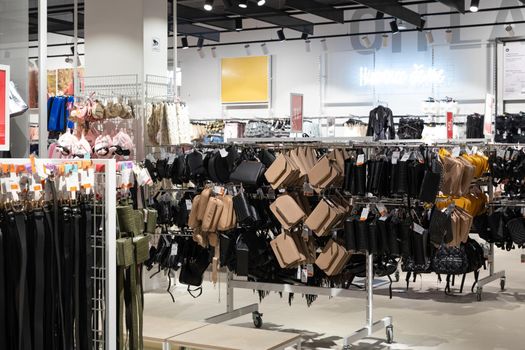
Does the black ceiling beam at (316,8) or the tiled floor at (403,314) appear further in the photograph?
the black ceiling beam at (316,8)

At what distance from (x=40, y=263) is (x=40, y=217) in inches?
8.1

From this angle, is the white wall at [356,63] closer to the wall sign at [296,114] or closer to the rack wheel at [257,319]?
the wall sign at [296,114]

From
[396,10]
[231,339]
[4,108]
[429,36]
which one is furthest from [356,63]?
[4,108]

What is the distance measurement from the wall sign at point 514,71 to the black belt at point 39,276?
1292cm

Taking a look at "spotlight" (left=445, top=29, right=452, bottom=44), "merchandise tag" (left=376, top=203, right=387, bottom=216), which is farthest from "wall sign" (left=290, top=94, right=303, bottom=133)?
"spotlight" (left=445, top=29, right=452, bottom=44)

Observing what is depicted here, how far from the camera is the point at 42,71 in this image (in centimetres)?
403

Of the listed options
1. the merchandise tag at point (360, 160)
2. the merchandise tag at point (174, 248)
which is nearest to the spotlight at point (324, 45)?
the merchandise tag at point (174, 248)

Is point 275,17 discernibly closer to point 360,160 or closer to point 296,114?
point 296,114

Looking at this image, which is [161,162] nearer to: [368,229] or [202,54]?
[368,229]

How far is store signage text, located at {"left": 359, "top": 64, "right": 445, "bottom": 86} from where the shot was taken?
15.8 metres

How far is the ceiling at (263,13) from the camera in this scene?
14.3 m

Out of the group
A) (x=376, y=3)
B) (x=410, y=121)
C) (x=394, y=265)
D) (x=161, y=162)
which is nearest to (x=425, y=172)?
(x=394, y=265)

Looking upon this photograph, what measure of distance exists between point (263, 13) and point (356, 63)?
A: 2378 mm

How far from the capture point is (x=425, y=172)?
638 cm
